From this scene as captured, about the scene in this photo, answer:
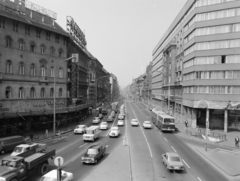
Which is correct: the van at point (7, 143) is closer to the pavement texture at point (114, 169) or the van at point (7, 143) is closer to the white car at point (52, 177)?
the pavement texture at point (114, 169)

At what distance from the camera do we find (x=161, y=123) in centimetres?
3928

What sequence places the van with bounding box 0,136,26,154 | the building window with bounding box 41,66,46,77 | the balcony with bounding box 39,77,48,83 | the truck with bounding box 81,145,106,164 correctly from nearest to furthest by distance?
the truck with bounding box 81,145,106,164, the van with bounding box 0,136,26,154, the balcony with bounding box 39,77,48,83, the building window with bounding box 41,66,46,77

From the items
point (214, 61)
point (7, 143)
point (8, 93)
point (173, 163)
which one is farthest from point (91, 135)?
point (214, 61)

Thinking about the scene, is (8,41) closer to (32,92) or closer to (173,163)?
(32,92)

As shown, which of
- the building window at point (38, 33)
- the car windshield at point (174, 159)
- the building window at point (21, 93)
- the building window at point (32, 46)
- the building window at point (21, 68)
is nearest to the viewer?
the car windshield at point (174, 159)

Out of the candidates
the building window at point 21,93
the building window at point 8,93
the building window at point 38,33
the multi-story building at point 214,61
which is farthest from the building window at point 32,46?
the multi-story building at point 214,61

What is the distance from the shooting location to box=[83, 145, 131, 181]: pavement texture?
52.3 ft

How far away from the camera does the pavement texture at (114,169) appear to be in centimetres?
1593

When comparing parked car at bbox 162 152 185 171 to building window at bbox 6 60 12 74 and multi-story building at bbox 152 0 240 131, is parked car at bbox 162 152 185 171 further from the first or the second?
building window at bbox 6 60 12 74

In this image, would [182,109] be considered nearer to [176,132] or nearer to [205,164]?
[176,132]

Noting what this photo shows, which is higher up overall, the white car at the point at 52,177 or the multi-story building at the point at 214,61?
the multi-story building at the point at 214,61

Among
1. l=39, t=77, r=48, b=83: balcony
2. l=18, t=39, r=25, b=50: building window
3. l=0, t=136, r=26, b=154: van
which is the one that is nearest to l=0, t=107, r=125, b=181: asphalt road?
l=0, t=136, r=26, b=154: van

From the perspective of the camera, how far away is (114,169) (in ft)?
59.1

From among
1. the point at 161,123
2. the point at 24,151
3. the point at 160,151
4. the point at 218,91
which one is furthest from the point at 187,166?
the point at 218,91
